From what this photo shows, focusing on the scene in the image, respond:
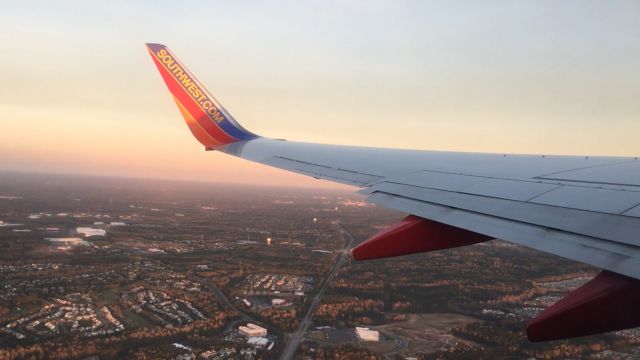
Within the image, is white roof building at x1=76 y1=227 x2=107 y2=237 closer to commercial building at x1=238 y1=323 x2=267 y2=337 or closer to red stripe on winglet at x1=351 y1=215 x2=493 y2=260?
commercial building at x1=238 y1=323 x2=267 y2=337

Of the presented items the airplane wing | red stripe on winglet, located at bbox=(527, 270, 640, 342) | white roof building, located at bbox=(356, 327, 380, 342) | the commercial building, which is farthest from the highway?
red stripe on winglet, located at bbox=(527, 270, 640, 342)

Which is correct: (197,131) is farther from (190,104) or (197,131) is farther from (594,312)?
(594,312)

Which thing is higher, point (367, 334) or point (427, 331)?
point (427, 331)

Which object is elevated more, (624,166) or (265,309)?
(624,166)

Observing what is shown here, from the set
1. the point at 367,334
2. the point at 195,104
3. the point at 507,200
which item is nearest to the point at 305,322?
the point at 367,334

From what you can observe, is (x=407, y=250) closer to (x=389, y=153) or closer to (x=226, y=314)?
(x=389, y=153)

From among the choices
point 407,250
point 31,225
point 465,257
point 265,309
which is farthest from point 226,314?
point 31,225
